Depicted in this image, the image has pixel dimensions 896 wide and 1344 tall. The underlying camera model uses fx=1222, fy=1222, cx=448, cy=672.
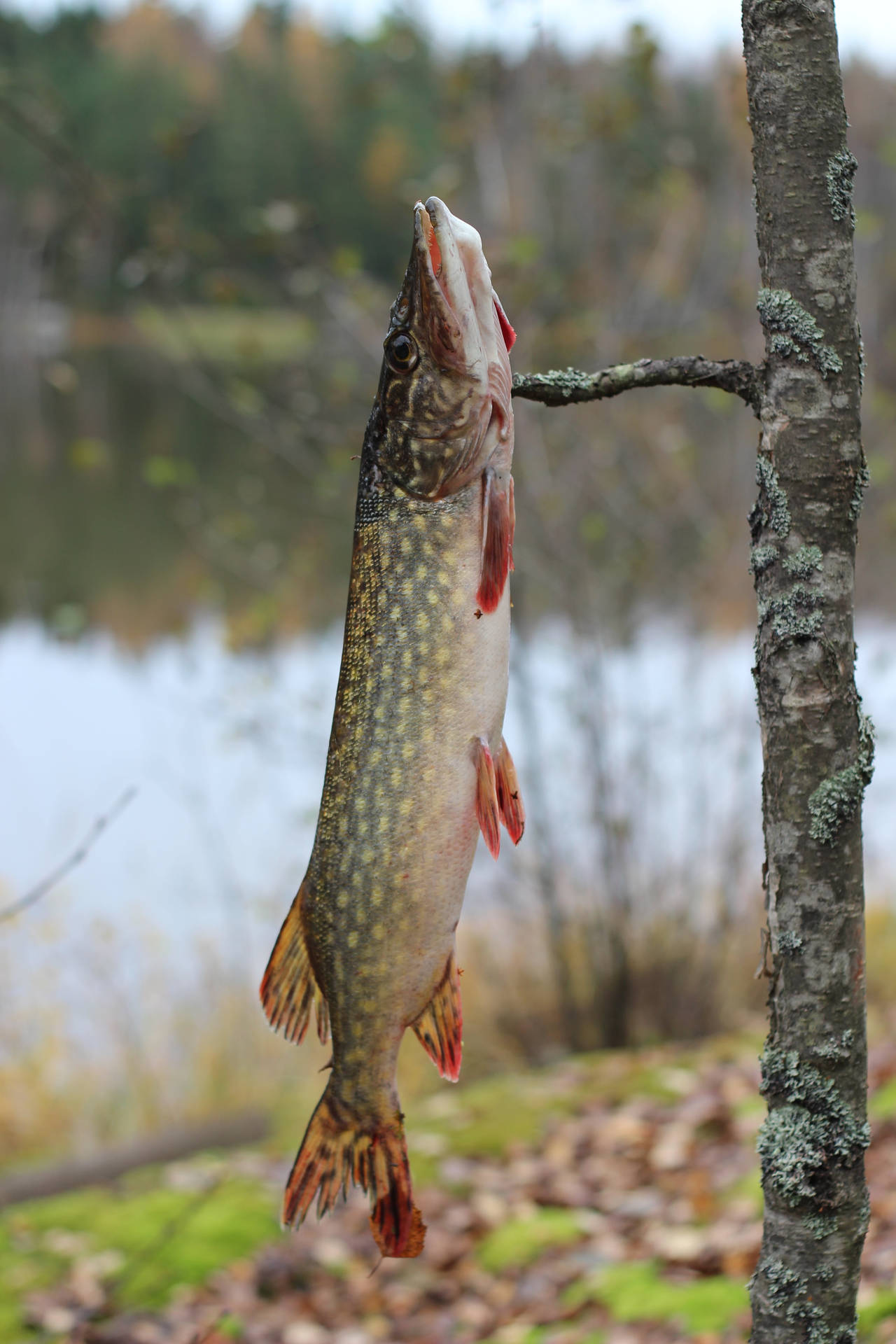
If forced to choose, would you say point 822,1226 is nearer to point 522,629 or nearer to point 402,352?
point 402,352

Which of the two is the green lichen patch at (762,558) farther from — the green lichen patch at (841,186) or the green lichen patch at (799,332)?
the green lichen patch at (841,186)

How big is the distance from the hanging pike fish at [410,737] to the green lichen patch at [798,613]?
34cm

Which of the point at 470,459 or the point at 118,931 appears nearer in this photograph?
the point at 470,459

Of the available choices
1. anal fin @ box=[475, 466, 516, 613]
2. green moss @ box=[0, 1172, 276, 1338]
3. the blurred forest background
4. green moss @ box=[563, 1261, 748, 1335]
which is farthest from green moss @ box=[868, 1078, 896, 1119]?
anal fin @ box=[475, 466, 516, 613]

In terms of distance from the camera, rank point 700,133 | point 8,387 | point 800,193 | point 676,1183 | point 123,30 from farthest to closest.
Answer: point 123,30 < point 8,387 < point 700,133 < point 676,1183 < point 800,193

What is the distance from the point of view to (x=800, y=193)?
59.0 inches

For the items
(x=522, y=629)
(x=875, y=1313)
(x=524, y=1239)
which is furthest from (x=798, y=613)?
(x=522, y=629)

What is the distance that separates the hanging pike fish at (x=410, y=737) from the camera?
1.57 m

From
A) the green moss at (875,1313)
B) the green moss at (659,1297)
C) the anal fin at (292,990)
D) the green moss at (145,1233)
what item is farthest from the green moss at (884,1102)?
the anal fin at (292,990)

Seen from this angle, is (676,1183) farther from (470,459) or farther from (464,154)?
(464,154)

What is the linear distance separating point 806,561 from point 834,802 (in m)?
0.30

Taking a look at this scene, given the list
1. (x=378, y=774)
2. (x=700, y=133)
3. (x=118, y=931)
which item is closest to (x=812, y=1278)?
(x=378, y=774)

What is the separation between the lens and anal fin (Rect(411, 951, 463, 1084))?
1.63 m

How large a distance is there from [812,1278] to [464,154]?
239 inches
